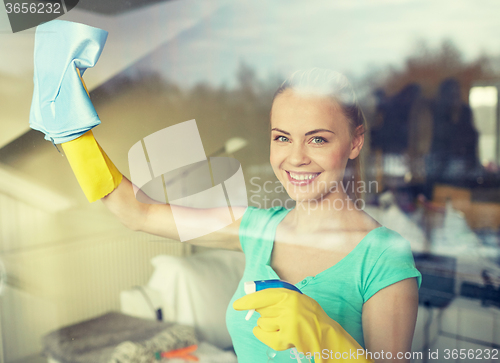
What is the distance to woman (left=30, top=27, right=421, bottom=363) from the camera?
0.43m

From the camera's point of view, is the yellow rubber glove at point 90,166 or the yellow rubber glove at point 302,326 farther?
the yellow rubber glove at point 90,166

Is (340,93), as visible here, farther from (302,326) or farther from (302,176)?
(302,326)

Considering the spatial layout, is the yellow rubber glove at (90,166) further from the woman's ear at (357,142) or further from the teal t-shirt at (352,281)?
the woman's ear at (357,142)

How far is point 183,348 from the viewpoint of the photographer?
0.87m

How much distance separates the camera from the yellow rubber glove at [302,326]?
0.41 metres

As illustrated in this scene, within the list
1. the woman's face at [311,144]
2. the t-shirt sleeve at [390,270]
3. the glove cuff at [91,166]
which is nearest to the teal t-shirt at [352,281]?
the t-shirt sleeve at [390,270]

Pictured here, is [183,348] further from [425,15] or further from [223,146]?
[425,15]

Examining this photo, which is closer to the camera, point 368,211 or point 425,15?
point 368,211

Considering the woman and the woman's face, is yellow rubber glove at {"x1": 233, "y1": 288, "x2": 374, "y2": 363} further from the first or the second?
the woman's face

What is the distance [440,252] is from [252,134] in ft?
2.30

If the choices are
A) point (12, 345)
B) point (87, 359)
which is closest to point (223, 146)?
point (87, 359)

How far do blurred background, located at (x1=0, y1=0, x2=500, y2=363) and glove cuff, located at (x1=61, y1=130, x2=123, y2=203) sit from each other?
0.30 feet

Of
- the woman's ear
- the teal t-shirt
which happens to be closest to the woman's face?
the woman's ear

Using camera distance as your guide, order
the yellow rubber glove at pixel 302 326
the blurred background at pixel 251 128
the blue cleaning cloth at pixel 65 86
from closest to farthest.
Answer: the yellow rubber glove at pixel 302 326 → the blue cleaning cloth at pixel 65 86 → the blurred background at pixel 251 128
